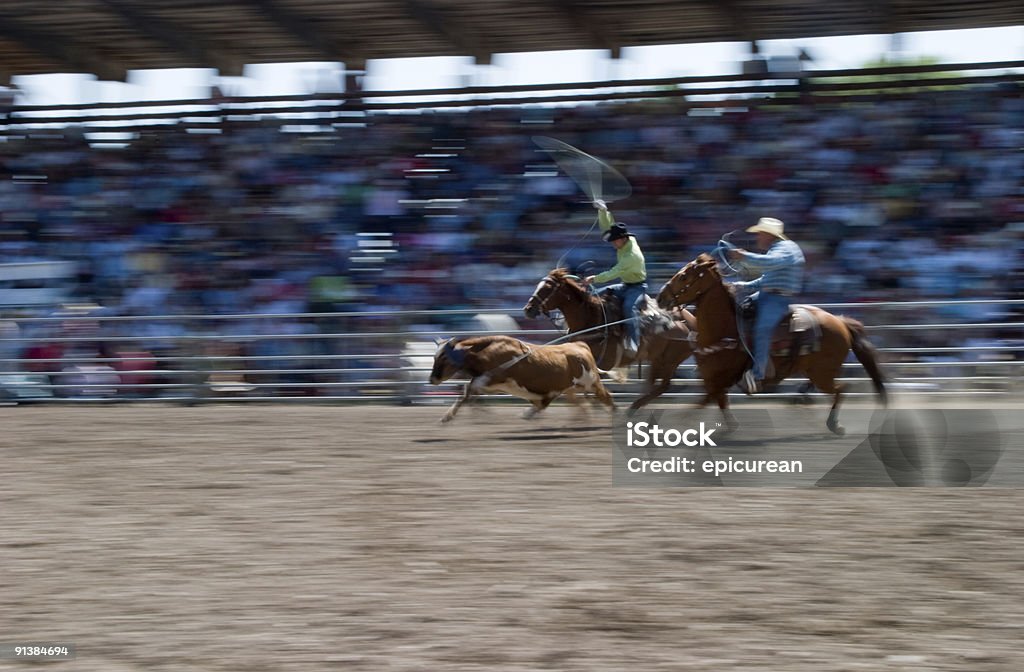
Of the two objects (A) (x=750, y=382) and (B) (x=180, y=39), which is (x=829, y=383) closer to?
(A) (x=750, y=382)

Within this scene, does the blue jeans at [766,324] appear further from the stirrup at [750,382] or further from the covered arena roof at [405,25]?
the covered arena roof at [405,25]

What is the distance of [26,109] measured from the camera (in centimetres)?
1898

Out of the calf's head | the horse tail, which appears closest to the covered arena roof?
the horse tail

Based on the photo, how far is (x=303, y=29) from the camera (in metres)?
16.6

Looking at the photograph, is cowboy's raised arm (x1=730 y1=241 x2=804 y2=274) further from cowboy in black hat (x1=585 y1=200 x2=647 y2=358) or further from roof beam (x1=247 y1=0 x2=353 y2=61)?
roof beam (x1=247 y1=0 x2=353 y2=61)

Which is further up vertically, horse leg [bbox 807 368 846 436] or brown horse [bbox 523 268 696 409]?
brown horse [bbox 523 268 696 409]

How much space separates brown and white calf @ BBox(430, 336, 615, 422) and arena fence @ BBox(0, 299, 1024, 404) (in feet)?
7.83

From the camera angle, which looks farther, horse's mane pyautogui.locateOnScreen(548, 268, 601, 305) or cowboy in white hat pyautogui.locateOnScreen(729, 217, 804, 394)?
horse's mane pyautogui.locateOnScreen(548, 268, 601, 305)

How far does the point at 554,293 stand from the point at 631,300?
29.7 inches

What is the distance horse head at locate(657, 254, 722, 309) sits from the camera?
9.09 meters

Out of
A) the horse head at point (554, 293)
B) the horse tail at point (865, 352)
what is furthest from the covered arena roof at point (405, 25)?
the horse tail at point (865, 352)

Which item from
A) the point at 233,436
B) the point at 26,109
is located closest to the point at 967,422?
the point at 233,436

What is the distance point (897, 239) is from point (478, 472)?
7500mm

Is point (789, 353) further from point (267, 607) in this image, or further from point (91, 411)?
point (91, 411)
